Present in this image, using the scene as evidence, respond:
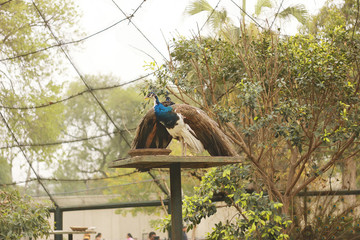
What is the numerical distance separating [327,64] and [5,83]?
5086 millimetres

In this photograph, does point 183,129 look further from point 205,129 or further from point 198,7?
point 198,7

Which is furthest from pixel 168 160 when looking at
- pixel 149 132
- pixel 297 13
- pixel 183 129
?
pixel 297 13

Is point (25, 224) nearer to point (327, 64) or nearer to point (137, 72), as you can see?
point (137, 72)

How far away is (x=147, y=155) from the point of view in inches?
114

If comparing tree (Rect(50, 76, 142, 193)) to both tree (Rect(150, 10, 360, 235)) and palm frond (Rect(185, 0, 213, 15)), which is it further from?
tree (Rect(150, 10, 360, 235))

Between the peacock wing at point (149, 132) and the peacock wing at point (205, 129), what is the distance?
0.19 metres

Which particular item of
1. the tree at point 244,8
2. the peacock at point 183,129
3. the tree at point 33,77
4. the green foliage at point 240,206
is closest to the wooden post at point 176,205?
the peacock at point 183,129

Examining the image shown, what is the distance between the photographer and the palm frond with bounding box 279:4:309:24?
644 cm

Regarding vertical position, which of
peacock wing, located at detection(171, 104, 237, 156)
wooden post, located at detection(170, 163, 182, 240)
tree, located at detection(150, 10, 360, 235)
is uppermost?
tree, located at detection(150, 10, 360, 235)

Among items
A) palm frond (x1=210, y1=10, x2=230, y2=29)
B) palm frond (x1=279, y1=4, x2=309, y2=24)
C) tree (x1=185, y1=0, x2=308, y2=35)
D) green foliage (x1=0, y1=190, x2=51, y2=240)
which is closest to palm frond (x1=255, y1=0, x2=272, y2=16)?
tree (x1=185, y1=0, x2=308, y2=35)

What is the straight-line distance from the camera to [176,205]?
3.19m

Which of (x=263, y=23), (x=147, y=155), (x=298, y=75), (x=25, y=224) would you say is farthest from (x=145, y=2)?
(x=147, y=155)

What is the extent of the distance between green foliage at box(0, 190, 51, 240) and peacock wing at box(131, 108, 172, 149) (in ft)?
6.74

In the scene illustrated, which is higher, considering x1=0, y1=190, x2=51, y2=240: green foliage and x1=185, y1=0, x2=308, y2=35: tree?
x1=185, y1=0, x2=308, y2=35: tree
